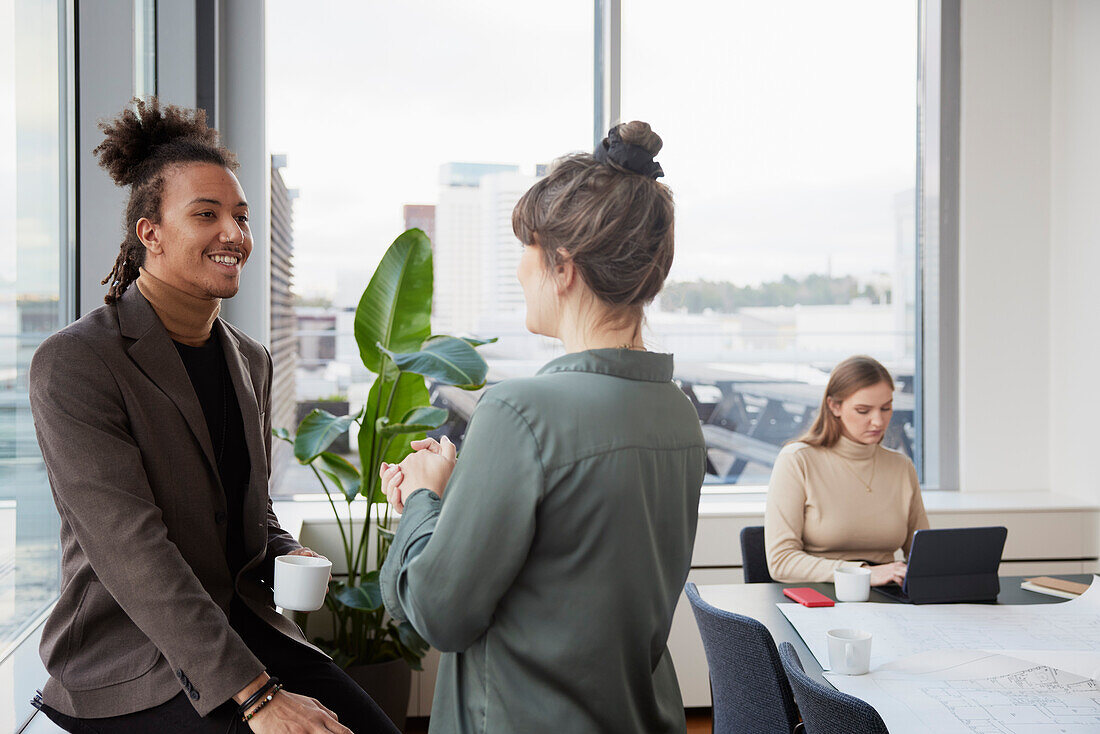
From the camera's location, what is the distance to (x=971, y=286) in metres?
3.87

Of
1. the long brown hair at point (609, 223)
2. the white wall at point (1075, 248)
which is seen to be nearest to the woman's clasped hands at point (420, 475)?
the long brown hair at point (609, 223)

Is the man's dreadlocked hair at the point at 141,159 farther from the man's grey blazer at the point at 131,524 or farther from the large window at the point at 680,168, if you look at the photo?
the large window at the point at 680,168

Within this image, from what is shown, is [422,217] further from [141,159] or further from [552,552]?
[552,552]

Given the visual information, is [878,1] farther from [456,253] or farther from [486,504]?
[486,504]

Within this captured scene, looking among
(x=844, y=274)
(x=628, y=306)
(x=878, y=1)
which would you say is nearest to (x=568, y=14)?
(x=878, y=1)

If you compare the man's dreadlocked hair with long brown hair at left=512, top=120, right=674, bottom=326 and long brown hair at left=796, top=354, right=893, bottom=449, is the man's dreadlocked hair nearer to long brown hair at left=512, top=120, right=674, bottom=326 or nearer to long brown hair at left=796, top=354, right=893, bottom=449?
long brown hair at left=512, top=120, right=674, bottom=326

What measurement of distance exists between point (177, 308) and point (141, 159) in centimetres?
31

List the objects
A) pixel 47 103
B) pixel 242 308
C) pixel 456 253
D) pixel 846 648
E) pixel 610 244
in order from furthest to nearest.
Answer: pixel 456 253
pixel 242 308
pixel 47 103
pixel 846 648
pixel 610 244

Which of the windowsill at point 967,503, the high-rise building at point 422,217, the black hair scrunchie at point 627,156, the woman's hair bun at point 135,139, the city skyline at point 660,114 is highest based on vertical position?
Result: the city skyline at point 660,114

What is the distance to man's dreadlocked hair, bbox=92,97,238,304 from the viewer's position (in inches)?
67.1

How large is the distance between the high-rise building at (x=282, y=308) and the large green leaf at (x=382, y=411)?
2.35 ft

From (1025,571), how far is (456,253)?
2.67m

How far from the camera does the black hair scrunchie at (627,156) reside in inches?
48.2

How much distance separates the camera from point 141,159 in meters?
1.75
